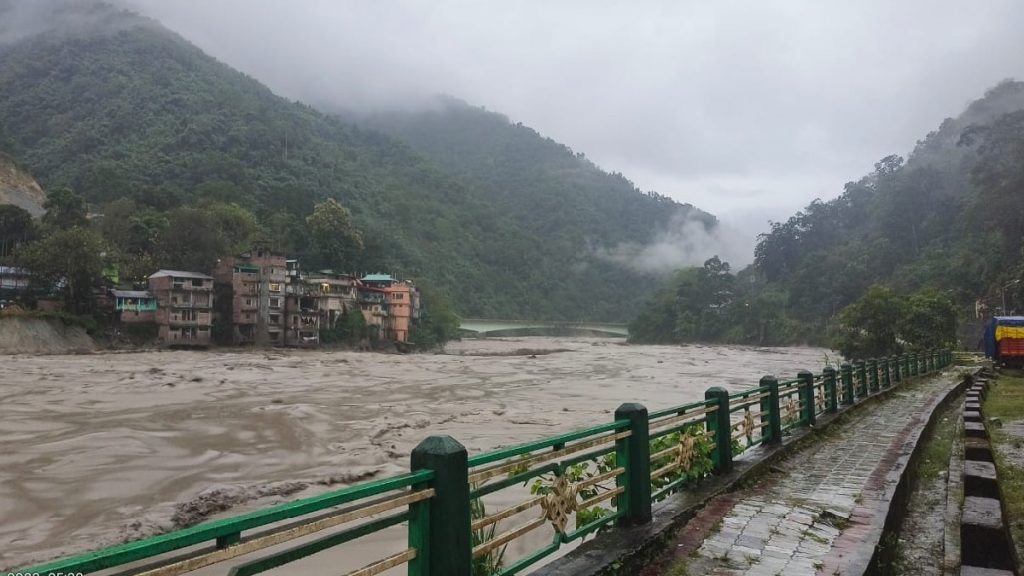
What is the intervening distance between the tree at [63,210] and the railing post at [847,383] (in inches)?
2317

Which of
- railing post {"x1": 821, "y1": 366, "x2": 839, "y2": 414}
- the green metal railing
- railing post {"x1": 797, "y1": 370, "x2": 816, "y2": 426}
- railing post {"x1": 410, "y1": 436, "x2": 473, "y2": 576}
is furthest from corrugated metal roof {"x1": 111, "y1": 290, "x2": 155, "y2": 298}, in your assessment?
railing post {"x1": 410, "y1": 436, "x2": 473, "y2": 576}

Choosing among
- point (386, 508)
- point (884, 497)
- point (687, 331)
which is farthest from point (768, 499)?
point (687, 331)

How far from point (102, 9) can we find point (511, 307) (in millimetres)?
152619

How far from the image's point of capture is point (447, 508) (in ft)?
9.73

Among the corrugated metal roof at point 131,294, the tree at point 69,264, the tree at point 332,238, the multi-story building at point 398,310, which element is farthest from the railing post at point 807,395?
the tree at point 332,238

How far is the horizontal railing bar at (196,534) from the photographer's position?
5.91 ft

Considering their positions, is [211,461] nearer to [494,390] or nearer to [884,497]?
[884,497]

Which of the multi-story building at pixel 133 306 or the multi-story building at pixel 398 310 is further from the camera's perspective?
the multi-story building at pixel 398 310

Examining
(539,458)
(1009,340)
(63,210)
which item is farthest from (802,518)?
(63,210)

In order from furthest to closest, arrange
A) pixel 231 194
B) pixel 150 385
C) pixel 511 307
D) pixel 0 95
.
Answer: pixel 511 307 → pixel 0 95 → pixel 231 194 → pixel 150 385

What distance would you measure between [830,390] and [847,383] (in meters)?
1.68

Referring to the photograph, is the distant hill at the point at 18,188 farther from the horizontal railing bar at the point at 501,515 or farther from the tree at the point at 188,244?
the horizontal railing bar at the point at 501,515

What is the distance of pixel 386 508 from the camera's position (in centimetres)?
270

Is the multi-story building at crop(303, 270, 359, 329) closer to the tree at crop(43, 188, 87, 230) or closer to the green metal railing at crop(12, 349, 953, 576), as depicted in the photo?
the tree at crop(43, 188, 87, 230)
